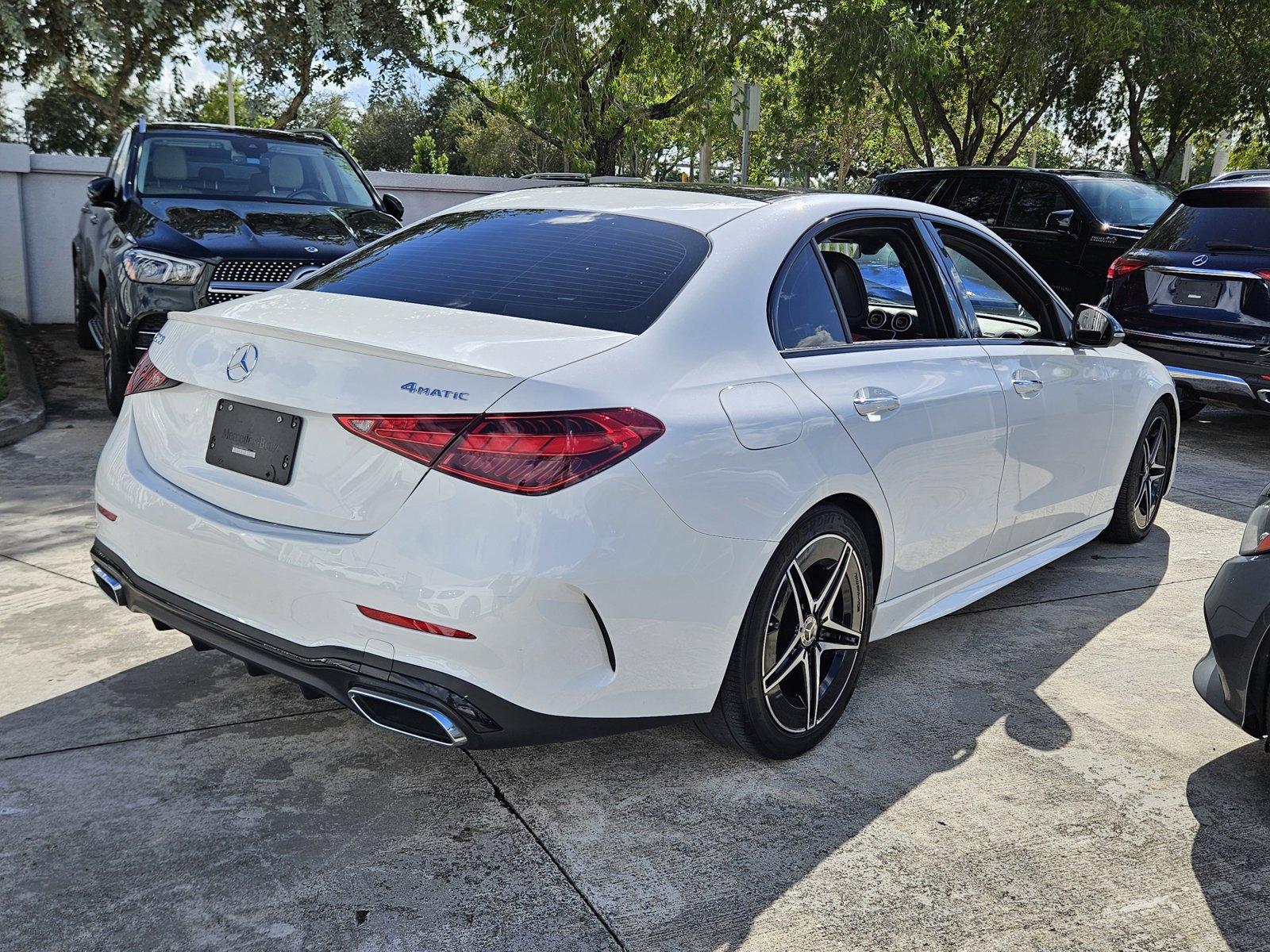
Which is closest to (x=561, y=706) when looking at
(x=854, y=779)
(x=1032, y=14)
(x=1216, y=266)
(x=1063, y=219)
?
(x=854, y=779)

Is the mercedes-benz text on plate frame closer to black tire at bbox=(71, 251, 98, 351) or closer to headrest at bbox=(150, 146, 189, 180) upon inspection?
headrest at bbox=(150, 146, 189, 180)

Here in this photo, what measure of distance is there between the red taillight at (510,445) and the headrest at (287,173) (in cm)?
613

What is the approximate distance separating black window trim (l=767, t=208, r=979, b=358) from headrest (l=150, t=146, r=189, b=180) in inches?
219

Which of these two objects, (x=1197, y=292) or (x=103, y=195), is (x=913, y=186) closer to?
(x=1197, y=292)

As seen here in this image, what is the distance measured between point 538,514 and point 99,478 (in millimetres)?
1475

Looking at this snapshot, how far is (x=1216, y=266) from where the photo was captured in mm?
8203

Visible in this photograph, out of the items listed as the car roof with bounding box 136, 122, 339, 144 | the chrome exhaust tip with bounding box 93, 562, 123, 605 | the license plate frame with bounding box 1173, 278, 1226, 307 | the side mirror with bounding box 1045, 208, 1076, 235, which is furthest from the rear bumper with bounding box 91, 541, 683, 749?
the side mirror with bounding box 1045, 208, 1076, 235

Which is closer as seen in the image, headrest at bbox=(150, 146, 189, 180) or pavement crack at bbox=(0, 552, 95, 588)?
pavement crack at bbox=(0, 552, 95, 588)

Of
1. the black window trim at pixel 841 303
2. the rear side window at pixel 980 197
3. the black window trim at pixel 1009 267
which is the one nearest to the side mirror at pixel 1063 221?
the rear side window at pixel 980 197

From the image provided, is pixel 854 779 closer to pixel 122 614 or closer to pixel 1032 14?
pixel 122 614

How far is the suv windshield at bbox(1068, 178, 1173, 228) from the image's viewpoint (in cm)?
1147

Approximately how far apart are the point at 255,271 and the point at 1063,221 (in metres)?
7.82

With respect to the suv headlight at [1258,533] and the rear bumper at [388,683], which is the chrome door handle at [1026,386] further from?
the rear bumper at [388,683]

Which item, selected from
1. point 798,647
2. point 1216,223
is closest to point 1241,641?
→ point 798,647
